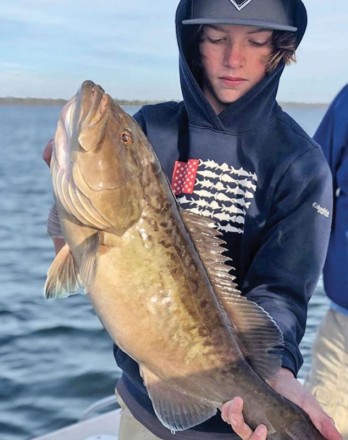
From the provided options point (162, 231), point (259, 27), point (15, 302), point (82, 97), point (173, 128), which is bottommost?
point (15, 302)

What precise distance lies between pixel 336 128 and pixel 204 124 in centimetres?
158

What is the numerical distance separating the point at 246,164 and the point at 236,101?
1.02 feet

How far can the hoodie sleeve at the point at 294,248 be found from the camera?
3.38 m

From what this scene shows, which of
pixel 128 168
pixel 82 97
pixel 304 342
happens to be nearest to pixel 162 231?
pixel 128 168

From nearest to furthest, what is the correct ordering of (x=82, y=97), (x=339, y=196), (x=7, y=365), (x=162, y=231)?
(x=82, y=97) < (x=162, y=231) < (x=339, y=196) < (x=7, y=365)

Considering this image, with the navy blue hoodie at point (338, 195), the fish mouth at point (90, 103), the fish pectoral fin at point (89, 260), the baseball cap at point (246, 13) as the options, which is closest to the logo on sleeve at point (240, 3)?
the baseball cap at point (246, 13)

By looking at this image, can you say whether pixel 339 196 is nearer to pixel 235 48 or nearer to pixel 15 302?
pixel 235 48

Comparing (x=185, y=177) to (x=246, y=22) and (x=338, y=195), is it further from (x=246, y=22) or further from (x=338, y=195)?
(x=338, y=195)

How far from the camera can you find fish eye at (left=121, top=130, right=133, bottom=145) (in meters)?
2.96

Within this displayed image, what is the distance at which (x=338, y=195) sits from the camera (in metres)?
4.93

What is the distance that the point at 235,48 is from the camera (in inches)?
140

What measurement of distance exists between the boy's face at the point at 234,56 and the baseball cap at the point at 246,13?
7 centimetres

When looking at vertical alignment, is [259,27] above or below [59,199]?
above

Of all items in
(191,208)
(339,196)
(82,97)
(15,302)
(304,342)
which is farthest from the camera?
(15,302)
